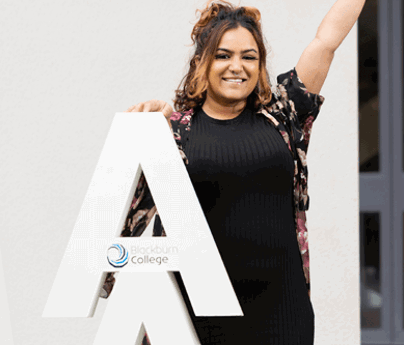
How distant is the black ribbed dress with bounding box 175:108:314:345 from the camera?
1033mm

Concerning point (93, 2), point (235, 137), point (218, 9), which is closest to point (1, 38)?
point (93, 2)

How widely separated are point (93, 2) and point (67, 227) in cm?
107

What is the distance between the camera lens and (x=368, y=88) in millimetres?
2514

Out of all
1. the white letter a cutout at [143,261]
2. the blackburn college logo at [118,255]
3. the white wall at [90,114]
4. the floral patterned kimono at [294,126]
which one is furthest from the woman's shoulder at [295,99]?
the white wall at [90,114]

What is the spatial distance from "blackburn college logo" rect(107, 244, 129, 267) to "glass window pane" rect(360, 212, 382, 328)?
6.40ft

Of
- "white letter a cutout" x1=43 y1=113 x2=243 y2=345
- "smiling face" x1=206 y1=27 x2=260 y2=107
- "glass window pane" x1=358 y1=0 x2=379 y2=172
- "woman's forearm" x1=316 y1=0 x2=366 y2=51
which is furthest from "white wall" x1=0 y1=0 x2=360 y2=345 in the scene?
"white letter a cutout" x1=43 y1=113 x2=243 y2=345

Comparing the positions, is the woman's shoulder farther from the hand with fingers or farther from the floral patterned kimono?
the hand with fingers

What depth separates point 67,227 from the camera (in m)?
2.02

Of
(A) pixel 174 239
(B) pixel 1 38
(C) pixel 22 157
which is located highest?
(B) pixel 1 38

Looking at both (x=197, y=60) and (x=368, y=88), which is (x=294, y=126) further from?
(x=368, y=88)

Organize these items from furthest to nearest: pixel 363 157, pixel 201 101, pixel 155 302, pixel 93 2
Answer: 1. pixel 363 157
2. pixel 93 2
3. pixel 201 101
4. pixel 155 302

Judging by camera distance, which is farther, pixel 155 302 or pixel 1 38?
pixel 1 38

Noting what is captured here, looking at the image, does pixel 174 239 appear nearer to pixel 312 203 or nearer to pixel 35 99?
pixel 312 203

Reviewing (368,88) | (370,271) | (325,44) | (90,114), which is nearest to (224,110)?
(325,44)
